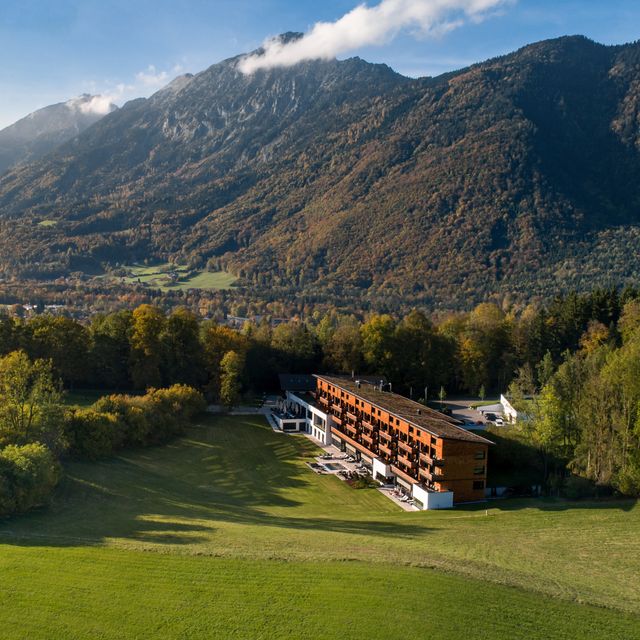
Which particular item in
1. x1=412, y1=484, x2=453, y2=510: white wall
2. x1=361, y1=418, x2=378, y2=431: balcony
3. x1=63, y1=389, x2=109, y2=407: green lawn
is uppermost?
x1=361, y1=418, x2=378, y2=431: balcony

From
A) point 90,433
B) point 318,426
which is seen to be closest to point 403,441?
point 318,426

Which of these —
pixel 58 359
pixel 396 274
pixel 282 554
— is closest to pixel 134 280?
pixel 396 274

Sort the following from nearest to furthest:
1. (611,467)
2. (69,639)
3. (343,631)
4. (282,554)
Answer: (69,639) → (343,631) → (282,554) → (611,467)

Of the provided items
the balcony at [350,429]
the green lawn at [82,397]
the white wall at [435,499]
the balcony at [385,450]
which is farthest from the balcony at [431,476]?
the green lawn at [82,397]

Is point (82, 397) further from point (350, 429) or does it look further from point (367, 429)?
point (367, 429)

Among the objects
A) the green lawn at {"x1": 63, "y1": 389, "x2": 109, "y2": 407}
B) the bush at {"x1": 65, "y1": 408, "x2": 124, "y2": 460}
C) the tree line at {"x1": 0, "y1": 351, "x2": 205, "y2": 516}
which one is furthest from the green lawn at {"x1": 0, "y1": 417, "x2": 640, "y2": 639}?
the green lawn at {"x1": 63, "y1": 389, "x2": 109, "y2": 407}

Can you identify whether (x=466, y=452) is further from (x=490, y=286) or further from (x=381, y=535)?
(x=490, y=286)

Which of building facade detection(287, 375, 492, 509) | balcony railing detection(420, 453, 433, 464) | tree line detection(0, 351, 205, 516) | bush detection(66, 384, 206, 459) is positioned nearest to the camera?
tree line detection(0, 351, 205, 516)

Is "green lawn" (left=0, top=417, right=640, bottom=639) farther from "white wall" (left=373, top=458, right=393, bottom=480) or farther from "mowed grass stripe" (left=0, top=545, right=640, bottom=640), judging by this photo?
"white wall" (left=373, top=458, right=393, bottom=480)
